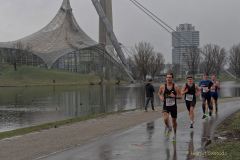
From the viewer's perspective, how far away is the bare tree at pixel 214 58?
125 metres

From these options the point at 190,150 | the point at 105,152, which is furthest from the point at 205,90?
the point at 105,152

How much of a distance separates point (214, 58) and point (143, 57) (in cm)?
1969

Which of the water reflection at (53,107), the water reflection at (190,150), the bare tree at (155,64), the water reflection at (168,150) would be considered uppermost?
the bare tree at (155,64)

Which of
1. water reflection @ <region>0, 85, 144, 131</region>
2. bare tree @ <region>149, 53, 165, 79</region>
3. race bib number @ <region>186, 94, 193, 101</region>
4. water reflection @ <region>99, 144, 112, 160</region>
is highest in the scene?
bare tree @ <region>149, 53, 165, 79</region>

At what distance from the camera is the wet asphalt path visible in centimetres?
1050

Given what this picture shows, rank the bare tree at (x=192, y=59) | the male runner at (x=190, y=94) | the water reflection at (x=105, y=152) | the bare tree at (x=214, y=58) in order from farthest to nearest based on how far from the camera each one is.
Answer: the bare tree at (x=214, y=58) → the bare tree at (x=192, y=59) → the male runner at (x=190, y=94) → the water reflection at (x=105, y=152)

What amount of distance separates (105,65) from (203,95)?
4422 inches

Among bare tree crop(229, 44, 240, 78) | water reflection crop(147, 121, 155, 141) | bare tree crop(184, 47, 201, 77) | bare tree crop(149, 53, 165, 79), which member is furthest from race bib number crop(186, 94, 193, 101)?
bare tree crop(229, 44, 240, 78)

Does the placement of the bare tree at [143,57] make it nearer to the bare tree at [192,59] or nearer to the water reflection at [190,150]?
the bare tree at [192,59]

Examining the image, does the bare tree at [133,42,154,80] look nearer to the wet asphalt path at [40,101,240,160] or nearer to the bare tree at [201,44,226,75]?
the bare tree at [201,44,226,75]

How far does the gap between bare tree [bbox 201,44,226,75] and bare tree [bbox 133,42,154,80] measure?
1551 centimetres

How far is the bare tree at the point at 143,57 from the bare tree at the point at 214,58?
15506 millimetres

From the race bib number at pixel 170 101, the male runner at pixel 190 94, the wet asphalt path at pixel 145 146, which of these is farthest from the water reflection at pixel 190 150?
the male runner at pixel 190 94

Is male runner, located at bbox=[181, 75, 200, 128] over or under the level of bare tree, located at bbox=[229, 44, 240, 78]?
under
